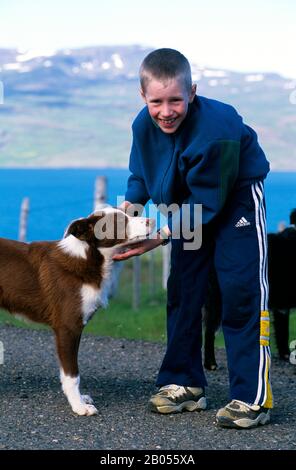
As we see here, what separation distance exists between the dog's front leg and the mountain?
53.5 m

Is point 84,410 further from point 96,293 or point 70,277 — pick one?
point 70,277

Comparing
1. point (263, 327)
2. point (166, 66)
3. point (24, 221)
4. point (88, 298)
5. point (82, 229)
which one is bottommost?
point (263, 327)

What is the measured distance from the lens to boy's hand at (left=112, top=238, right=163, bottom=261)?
5802 millimetres

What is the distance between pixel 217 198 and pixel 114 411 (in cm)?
187

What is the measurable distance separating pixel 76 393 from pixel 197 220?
5.37ft

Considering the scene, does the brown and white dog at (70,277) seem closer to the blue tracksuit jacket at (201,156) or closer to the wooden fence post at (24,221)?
the blue tracksuit jacket at (201,156)

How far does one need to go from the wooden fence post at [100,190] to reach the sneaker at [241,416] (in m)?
9.26

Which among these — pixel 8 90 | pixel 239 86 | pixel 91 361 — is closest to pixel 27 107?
pixel 8 90

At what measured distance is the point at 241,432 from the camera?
5652 mm

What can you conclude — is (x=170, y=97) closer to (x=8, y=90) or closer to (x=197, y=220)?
(x=197, y=220)

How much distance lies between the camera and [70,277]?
6.24 meters

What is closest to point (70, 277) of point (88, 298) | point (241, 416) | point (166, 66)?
point (88, 298)

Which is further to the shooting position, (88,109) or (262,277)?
(88,109)

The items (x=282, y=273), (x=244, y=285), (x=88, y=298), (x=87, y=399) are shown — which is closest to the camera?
(x=244, y=285)
